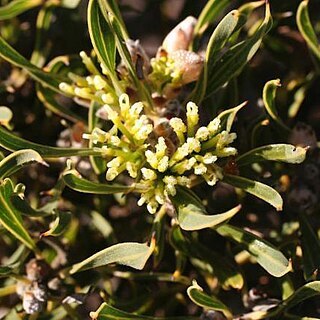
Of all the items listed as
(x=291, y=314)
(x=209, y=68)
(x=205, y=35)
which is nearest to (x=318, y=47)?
(x=209, y=68)

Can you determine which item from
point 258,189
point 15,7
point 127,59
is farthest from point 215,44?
point 15,7

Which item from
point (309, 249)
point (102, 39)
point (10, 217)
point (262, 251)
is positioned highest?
point (102, 39)

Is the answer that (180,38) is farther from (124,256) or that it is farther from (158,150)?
(124,256)

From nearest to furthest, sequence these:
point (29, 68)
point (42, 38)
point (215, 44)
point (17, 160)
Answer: point (17, 160) → point (215, 44) → point (29, 68) → point (42, 38)

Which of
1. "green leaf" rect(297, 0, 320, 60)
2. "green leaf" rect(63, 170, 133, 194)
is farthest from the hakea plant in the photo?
"green leaf" rect(297, 0, 320, 60)

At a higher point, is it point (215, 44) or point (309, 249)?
point (215, 44)

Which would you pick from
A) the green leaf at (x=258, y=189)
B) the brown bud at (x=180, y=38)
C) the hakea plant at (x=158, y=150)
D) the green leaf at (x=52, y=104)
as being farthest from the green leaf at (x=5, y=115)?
the green leaf at (x=258, y=189)

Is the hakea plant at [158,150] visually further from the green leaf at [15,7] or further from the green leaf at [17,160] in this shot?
the green leaf at [15,7]
